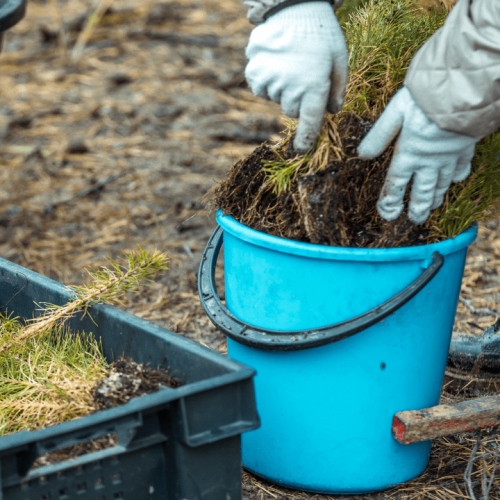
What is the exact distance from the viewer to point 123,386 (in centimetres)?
130

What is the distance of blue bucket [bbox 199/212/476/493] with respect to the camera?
1.33 metres

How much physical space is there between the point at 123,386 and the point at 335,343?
1.46 ft

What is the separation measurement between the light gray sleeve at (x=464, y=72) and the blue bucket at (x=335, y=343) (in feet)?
0.89

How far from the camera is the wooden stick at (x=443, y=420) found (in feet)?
4.67

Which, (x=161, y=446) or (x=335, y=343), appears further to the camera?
(x=335, y=343)

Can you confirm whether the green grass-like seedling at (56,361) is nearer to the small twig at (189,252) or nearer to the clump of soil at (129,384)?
the clump of soil at (129,384)

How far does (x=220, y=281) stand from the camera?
2613mm

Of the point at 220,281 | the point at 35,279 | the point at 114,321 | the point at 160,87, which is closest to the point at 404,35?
the point at 114,321

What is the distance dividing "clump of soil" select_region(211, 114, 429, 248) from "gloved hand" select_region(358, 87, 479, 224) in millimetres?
33

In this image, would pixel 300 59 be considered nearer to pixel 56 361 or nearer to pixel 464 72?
pixel 464 72

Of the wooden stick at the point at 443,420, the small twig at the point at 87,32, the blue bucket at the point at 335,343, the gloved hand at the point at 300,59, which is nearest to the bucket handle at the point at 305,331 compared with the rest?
the blue bucket at the point at 335,343

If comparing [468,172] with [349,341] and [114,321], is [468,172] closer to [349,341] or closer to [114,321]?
[349,341]

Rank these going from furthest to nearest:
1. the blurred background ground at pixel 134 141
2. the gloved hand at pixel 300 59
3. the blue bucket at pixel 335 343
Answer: the blurred background ground at pixel 134 141 → the blue bucket at pixel 335 343 → the gloved hand at pixel 300 59

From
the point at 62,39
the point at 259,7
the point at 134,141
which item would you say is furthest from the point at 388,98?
the point at 62,39
